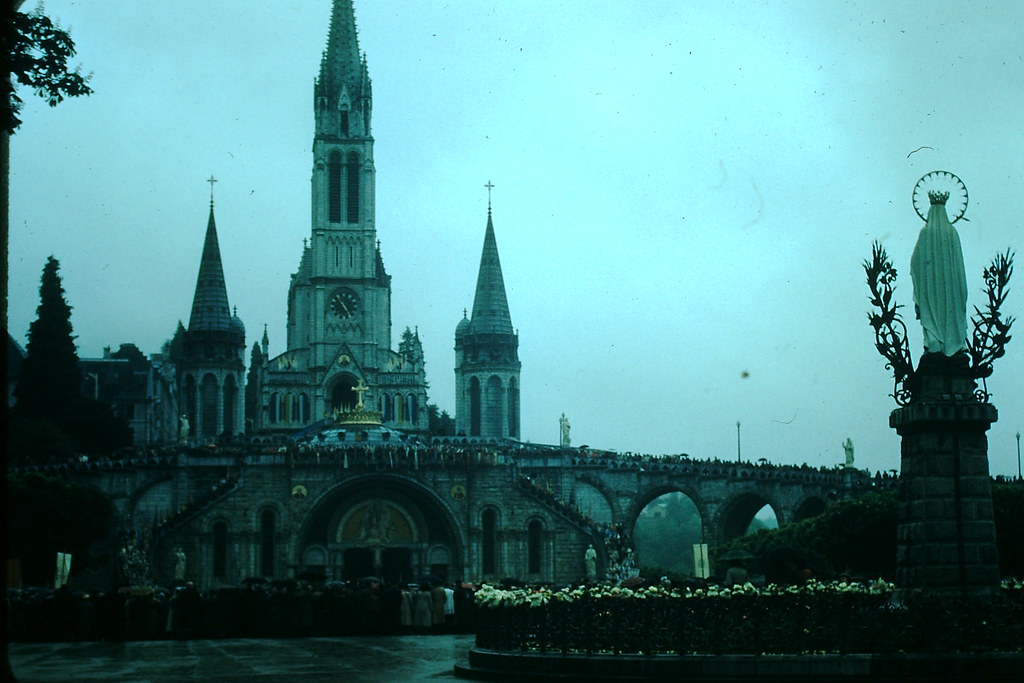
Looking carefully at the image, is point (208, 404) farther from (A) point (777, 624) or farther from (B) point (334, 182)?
(A) point (777, 624)

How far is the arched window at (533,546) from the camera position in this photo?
77562mm

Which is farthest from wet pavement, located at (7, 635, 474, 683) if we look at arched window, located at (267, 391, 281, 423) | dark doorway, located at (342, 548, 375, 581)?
arched window, located at (267, 391, 281, 423)

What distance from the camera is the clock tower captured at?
123m

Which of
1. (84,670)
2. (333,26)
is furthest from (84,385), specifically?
(84,670)

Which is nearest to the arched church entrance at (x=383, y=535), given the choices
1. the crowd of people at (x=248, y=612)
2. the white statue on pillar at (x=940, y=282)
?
the crowd of people at (x=248, y=612)

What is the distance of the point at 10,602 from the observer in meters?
43.8

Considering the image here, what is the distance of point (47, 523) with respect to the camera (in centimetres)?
6712

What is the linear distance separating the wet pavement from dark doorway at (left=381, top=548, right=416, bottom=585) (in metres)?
37.1

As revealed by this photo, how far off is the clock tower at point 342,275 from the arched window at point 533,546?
45.2 metres

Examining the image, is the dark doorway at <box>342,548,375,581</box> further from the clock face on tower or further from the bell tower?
the clock face on tower

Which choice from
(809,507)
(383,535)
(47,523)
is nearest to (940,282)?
(47,523)

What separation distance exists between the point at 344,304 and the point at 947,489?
9786 centimetres

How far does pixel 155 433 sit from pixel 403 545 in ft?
152

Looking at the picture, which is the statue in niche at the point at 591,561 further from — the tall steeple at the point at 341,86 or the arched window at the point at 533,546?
the tall steeple at the point at 341,86
